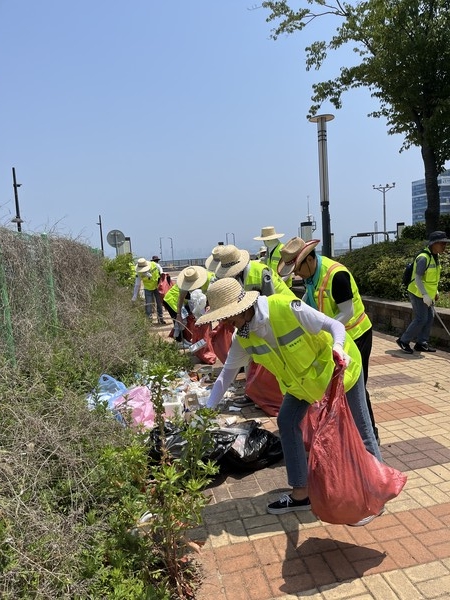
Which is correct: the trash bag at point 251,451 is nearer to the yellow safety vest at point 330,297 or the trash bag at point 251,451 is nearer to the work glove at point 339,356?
the yellow safety vest at point 330,297

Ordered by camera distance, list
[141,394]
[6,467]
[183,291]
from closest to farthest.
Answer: [6,467] → [141,394] → [183,291]

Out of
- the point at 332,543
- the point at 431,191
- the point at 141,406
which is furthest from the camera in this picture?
the point at 431,191

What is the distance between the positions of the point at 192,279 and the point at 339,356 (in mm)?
4180

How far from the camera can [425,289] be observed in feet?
21.3

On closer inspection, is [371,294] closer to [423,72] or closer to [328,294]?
[423,72]

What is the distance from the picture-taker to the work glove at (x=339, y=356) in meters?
2.58

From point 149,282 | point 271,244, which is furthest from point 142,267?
point 271,244

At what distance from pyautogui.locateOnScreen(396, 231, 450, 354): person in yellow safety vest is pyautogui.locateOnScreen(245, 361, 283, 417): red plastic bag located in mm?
2969

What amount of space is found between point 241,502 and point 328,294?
1547 millimetres

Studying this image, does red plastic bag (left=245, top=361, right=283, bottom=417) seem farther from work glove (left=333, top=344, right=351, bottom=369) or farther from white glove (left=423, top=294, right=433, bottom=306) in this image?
white glove (left=423, top=294, right=433, bottom=306)

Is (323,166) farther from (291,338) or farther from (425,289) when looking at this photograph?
(291,338)

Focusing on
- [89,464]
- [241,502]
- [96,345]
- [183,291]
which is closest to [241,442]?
[241,502]

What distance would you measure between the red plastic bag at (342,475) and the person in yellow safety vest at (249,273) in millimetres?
2054

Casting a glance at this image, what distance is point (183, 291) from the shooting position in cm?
668
